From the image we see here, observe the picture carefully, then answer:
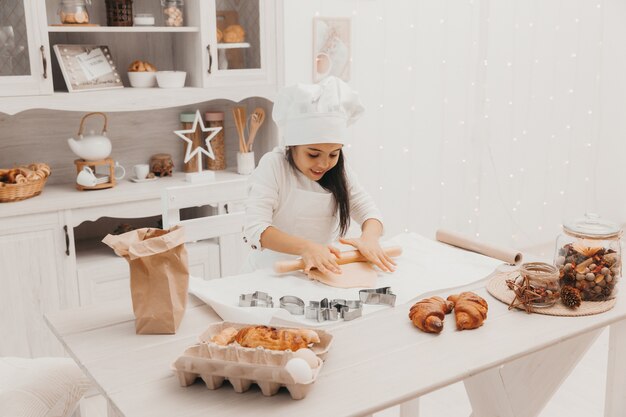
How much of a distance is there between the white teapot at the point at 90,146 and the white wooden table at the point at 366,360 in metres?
1.44

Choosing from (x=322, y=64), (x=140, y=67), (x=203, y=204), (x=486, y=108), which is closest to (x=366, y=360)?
(x=203, y=204)

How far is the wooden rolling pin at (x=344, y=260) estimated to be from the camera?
5.69 feet

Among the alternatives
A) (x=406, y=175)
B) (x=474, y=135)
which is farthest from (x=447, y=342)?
(x=474, y=135)

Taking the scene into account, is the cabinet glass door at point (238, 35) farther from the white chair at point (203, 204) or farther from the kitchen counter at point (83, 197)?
the white chair at point (203, 204)

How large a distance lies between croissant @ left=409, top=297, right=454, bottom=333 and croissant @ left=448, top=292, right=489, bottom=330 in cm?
3

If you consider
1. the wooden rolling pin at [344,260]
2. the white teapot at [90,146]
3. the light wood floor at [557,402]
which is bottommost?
the light wood floor at [557,402]

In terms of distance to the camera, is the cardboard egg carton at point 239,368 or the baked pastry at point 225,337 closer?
the cardboard egg carton at point 239,368

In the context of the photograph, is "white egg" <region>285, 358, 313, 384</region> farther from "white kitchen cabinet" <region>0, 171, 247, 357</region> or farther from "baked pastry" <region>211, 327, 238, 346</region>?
"white kitchen cabinet" <region>0, 171, 247, 357</region>

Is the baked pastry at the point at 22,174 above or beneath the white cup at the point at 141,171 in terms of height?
above

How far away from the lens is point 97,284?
8.98 feet

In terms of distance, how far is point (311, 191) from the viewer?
208 cm

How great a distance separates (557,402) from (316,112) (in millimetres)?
1635

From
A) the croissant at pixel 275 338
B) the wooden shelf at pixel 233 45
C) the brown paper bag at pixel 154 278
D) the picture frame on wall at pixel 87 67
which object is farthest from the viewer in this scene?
the wooden shelf at pixel 233 45

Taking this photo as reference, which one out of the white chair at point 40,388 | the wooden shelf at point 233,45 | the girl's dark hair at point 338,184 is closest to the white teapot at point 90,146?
the wooden shelf at point 233,45
